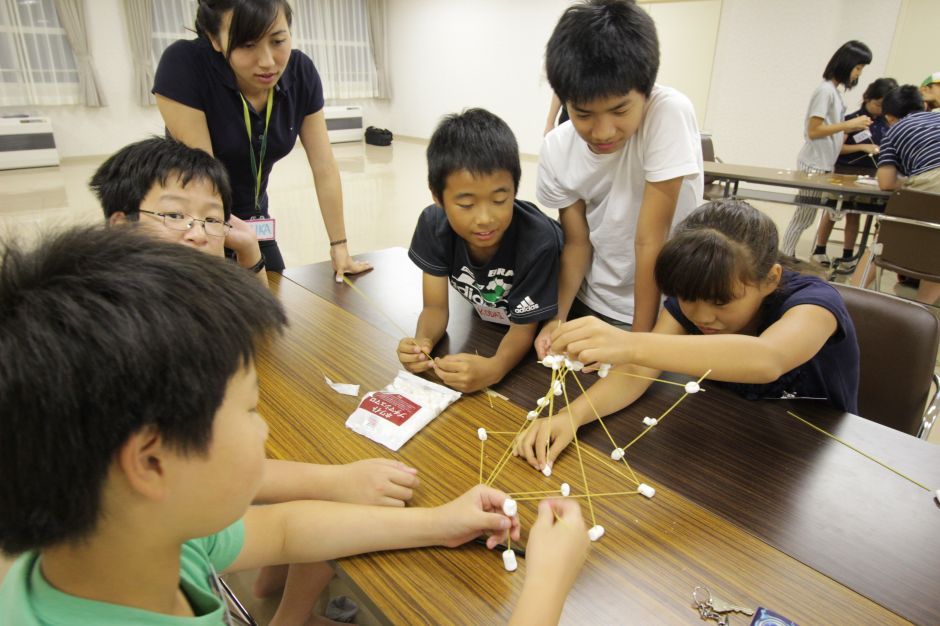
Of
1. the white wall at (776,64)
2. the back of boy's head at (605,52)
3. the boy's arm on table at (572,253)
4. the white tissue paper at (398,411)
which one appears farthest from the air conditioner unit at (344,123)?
the white tissue paper at (398,411)

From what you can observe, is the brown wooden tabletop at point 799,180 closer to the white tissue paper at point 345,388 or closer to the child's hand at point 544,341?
the child's hand at point 544,341

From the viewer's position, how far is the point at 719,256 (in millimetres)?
1279

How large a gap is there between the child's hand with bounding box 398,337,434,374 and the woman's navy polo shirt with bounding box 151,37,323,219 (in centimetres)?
118

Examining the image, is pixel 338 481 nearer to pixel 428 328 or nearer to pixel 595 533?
pixel 595 533

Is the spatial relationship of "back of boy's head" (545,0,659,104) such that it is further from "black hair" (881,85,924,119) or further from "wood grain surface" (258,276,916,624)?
"black hair" (881,85,924,119)

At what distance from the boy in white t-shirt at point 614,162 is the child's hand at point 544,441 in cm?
31

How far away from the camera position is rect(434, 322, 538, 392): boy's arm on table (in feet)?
4.45

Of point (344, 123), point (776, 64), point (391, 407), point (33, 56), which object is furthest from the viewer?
point (344, 123)

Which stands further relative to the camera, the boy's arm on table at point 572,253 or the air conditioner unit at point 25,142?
the air conditioner unit at point 25,142

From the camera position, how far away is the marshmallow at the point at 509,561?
33.3 inches

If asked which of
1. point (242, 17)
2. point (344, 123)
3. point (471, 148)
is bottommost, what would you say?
point (344, 123)

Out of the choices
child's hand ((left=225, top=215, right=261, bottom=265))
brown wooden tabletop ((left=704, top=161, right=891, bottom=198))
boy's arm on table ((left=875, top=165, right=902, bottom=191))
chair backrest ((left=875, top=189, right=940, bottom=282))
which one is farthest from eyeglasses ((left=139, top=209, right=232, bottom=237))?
boy's arm on table ((left=875, top=165, right=902, bottom=191))

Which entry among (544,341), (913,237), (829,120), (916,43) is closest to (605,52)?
(544,341)

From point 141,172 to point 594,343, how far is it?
1330 mm
